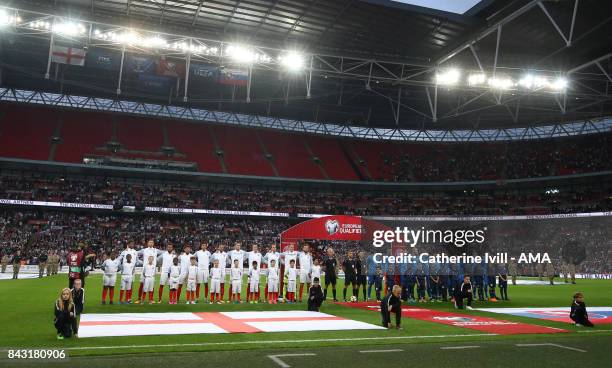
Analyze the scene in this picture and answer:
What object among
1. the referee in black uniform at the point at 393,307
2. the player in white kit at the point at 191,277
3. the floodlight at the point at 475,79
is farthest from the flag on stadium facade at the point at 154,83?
the referee in black uniform at the point at 393,307

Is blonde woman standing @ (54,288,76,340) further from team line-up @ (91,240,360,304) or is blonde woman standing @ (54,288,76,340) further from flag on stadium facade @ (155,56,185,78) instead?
flag on stadium facade @ (155,56,185,78)

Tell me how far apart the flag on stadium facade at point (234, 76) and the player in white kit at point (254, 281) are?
13.8 m

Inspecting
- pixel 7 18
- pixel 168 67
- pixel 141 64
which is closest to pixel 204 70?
pixel 168 67

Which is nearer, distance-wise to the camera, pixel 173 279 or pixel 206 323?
pixel 206 323

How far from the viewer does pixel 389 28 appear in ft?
90.5

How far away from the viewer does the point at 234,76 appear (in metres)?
27.3

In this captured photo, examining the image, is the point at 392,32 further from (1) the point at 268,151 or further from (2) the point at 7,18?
(1) the point at 268,151

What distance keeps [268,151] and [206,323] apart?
41.4 m

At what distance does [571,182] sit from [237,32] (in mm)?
37781

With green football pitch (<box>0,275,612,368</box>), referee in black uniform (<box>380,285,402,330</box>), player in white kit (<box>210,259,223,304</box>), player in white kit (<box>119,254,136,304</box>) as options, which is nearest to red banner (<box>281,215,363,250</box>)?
player in white kit (<box>210,259,223,304</box>)

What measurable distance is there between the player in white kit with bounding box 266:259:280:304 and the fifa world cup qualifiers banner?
12.5ft

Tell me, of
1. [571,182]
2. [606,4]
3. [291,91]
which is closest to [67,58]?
[291,91]

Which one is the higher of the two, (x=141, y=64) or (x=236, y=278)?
(x=141, y=64)

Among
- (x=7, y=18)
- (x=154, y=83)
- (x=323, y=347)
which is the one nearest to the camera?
(x=323, y=347)
